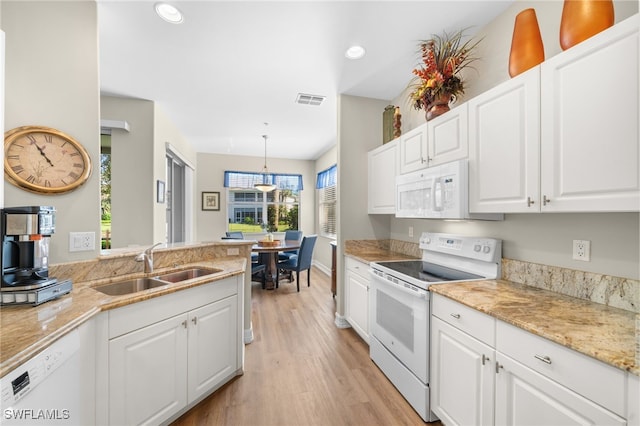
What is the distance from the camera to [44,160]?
167 centimetres

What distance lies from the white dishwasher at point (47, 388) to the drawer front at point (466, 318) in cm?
189

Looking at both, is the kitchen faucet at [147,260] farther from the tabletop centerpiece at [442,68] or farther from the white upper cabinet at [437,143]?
the tabletop centerpiece at [442,68]

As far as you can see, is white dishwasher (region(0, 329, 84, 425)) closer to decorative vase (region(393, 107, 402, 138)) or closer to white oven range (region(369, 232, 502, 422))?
white oven range (region(369, 232, 502, 422))

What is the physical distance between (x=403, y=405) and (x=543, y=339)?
1.26 meters

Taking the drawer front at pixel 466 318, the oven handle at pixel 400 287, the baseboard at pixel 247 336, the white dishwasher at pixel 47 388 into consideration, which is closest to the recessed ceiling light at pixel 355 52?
the oven handle at pixel 400 287

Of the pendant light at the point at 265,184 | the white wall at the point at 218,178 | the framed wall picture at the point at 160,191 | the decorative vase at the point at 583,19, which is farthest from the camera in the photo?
the white wall at the point at 218,178

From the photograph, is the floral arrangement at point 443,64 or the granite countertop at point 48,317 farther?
the floral arrangement at point 443,64

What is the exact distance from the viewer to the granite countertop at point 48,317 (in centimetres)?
93

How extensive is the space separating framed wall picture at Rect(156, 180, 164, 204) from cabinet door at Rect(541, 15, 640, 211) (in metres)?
3.83

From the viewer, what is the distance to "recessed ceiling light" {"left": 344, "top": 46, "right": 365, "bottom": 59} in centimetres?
231

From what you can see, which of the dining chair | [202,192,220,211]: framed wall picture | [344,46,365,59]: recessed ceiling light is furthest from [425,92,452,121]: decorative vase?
[202,192,220,211]: framed wall picture

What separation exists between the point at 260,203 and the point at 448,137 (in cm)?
539

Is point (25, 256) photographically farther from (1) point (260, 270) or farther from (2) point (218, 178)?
(2) point (218, 178)

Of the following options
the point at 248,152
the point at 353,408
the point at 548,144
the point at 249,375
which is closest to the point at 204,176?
the point at 248,152
